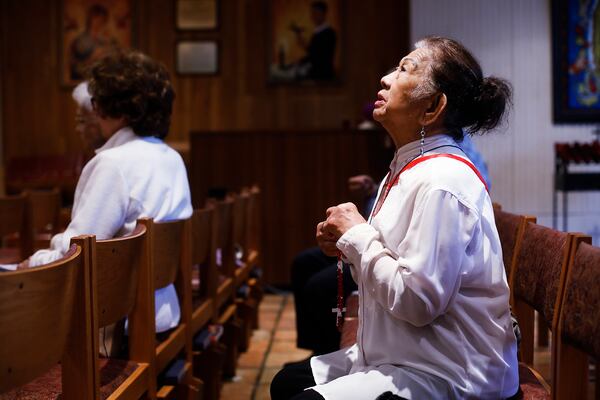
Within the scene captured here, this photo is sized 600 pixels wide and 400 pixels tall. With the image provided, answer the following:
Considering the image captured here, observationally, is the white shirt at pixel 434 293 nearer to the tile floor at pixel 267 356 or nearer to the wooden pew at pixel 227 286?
the wooden pew at pixel 227 286

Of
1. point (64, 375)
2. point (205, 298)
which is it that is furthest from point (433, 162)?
point (205, 298)

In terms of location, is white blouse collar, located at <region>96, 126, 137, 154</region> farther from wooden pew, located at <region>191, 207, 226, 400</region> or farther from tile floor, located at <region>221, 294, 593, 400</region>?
tile floor, located at <region>221, 294, 593, 400</region>

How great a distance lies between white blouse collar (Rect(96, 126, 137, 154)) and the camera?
286 centimetres

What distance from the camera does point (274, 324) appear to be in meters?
5.21

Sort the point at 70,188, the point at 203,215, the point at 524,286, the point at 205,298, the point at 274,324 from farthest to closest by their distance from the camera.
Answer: the point at 70,188
the point at 274,324
the point at 205,298
the point at 203,215
the point at 524,286

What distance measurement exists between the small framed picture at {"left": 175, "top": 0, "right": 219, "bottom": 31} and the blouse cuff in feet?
23.2

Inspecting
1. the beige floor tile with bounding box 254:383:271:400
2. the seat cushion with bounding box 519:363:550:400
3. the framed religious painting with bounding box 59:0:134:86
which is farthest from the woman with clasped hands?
the framed religious painting with bounding box 59:0:134:86

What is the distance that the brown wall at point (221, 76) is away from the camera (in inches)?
320

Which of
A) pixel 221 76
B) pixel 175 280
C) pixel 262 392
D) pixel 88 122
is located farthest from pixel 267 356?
pixel 221 76

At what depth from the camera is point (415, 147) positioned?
175 centimetres

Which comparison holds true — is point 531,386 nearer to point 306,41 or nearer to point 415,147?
point 415,147

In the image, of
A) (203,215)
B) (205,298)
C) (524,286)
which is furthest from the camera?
(205,298)

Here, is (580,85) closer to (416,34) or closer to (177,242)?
(416,34)

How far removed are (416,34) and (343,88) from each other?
1.46 metres
